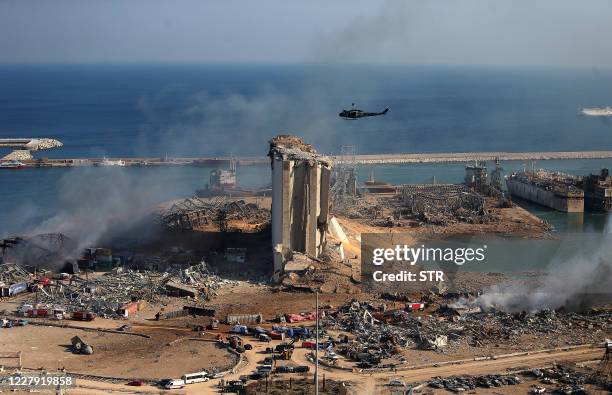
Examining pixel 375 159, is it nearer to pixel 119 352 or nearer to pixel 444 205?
pixel 444 205

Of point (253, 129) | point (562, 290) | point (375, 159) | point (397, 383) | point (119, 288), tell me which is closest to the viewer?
point (397, 383)

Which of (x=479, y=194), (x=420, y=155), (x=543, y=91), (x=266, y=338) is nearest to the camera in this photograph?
(x=266, y=338)

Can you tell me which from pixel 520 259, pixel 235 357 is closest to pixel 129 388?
pixel 235 357

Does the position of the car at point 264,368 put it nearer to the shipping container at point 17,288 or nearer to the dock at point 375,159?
the shipping container at point 17,288

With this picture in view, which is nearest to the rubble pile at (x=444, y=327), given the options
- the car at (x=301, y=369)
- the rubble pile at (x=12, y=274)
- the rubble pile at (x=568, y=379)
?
the car at (x=301, y=369)

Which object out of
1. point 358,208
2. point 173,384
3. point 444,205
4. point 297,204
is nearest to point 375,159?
point 444,205

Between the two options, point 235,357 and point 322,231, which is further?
point 322,231

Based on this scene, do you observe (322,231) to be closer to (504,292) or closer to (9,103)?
(504,292)
